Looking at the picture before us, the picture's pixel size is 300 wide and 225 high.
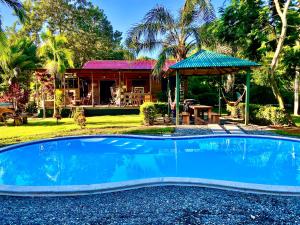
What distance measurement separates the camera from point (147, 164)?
8.41m

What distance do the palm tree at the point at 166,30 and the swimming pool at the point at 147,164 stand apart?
22.6 feet

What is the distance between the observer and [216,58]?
14.0 metres

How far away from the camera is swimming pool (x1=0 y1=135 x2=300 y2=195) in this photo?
5605 millimetres

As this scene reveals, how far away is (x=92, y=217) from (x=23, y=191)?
179cm

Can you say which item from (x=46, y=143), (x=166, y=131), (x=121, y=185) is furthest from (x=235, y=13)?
(x=121, y=185)

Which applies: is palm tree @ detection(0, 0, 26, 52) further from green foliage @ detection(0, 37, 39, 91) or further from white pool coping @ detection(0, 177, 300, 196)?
green foliage @ detection(0, 37, 39, 91)

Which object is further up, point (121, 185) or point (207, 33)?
point (207, 33)

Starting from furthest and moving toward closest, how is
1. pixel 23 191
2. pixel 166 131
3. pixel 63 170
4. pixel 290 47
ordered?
pixel 290 47, pixel 166 131, pixel 63 170, pixel 23 191

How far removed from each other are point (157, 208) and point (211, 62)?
1027 centimetres

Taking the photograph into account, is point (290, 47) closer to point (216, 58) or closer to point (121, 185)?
point (216, 58)

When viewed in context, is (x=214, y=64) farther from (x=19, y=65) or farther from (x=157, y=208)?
(x=19, y=65)

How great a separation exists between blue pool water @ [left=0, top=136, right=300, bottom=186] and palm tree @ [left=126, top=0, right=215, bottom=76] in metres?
6.96

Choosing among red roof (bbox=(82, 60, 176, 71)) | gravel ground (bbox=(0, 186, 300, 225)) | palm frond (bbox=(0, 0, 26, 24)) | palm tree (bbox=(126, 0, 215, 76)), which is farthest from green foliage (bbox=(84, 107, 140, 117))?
gravel ground (bbox=(0, 186, 300, 225))

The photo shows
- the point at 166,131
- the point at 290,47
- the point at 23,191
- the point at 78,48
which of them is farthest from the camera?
the point at 78,48
